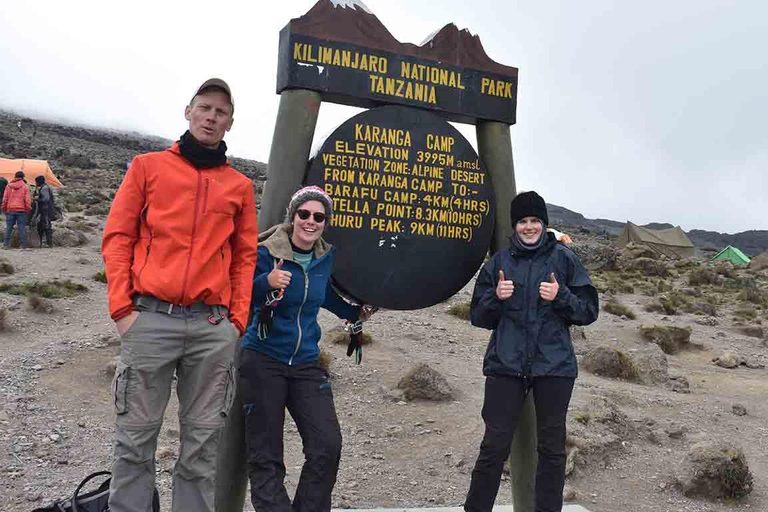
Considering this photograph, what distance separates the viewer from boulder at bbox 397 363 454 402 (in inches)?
307

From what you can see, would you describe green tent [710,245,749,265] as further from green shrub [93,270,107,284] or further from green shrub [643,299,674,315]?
green shrub [93,270,107,284]

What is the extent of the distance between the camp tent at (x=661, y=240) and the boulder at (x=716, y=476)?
36.1m

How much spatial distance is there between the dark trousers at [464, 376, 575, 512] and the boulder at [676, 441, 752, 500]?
2895 millimetres

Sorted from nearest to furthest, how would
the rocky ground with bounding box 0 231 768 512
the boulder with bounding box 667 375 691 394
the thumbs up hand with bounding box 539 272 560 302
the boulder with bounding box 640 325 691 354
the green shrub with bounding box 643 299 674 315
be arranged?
1. the thumbs up hand with bounding box 539 272 560 302
2. the rocky ground with bounding box 0 231 768 512
3. the boulder with bounding box 667 375 691 394
4. the boulder with bounding box 640 325 691 354
5. the green shrub with bounding box 643 299 674 315

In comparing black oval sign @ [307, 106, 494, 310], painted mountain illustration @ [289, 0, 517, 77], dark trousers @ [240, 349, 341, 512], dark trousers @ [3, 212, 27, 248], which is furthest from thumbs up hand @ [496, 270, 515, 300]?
dark trousers @ [3, 212, 27, 248]

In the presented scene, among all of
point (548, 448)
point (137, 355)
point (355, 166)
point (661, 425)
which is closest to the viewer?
point (137, 355)

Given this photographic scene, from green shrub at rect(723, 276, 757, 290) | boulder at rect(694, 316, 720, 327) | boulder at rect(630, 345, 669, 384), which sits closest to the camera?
boulder at rect(630, 345, 669, 384)

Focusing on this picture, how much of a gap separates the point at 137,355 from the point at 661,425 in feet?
22.1

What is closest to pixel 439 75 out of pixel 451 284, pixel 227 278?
pixel 451 284

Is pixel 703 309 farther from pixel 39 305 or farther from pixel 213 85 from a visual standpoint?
pixel 213 85

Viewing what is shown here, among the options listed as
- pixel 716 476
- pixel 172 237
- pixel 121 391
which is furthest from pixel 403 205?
pixel 716 476

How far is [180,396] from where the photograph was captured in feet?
9.29

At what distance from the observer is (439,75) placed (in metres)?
4.13

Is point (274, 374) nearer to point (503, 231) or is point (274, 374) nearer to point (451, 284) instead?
point (451, 284)
